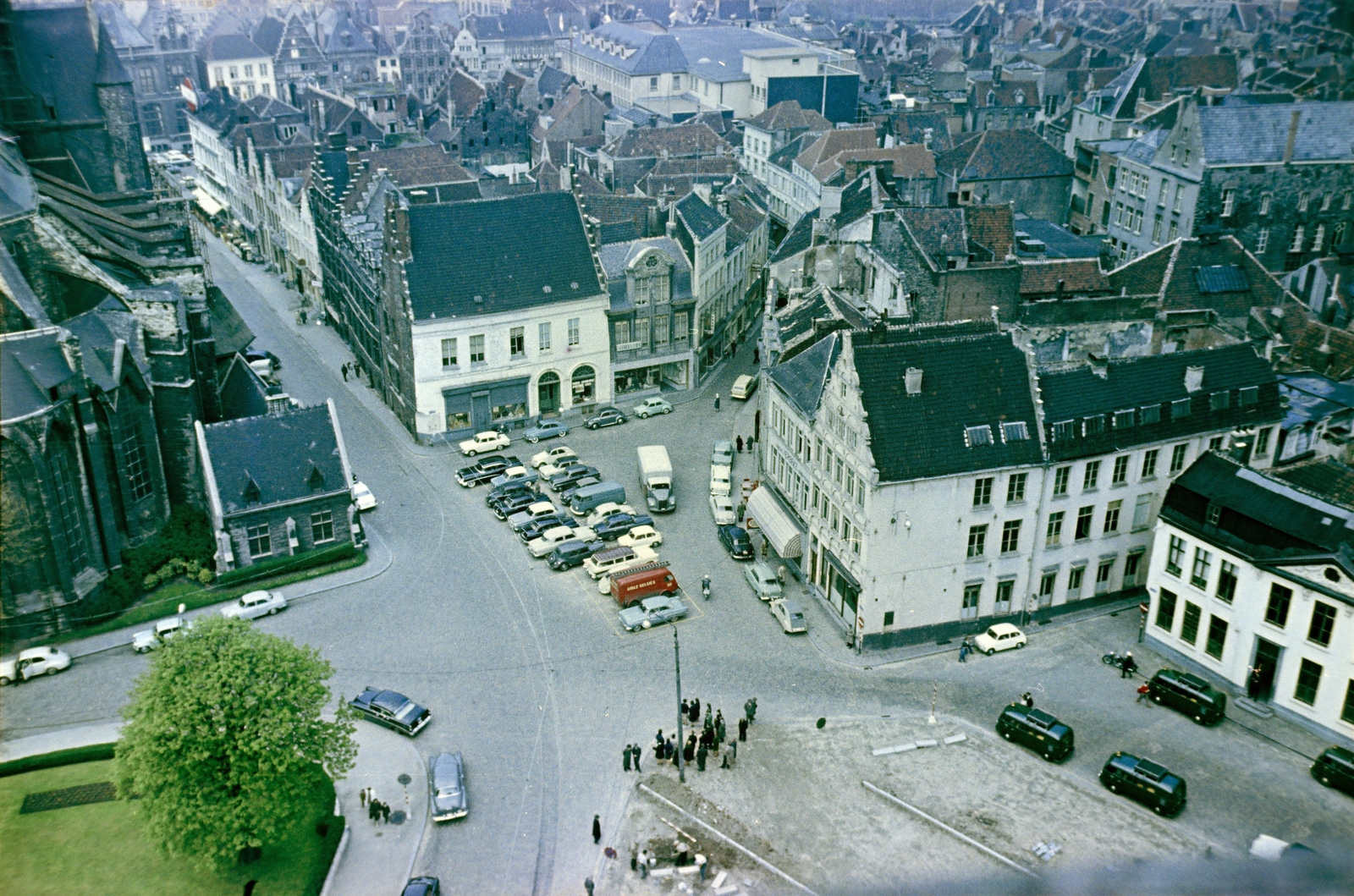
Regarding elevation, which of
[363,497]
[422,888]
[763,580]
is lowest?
[422,888]

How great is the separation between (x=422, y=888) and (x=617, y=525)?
31.5 m

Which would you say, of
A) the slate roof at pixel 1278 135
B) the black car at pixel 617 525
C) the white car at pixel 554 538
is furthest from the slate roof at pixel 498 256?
the slate roof at pixel 1278 135

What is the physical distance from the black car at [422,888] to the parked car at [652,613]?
65.9 ft

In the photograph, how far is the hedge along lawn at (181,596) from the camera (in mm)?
61156

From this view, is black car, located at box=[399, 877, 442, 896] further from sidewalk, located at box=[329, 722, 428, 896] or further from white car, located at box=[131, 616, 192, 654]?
white car, located at box=[131, 616, 192, 654]

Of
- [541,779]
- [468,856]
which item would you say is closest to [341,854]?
[468,856]

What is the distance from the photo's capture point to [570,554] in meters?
67.7

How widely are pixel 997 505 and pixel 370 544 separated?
37287mm

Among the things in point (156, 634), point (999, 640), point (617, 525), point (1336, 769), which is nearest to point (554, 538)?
Answer: point (617, 525)

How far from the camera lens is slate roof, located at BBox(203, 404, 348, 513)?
6500cm

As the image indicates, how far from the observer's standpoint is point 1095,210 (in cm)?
11488

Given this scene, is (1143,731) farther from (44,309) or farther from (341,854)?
(44,309)

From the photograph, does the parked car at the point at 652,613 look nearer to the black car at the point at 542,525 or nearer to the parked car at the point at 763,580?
the parked car at the point at 763,580

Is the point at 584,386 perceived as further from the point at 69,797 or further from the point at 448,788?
the point at 69,797
